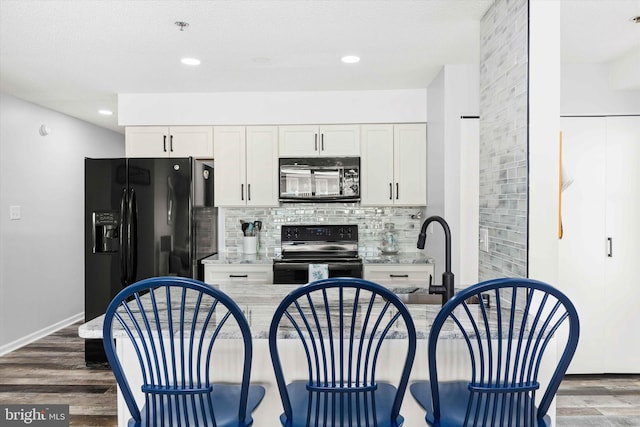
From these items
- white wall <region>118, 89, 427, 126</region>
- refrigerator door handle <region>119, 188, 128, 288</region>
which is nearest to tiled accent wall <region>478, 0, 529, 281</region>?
white wall <region>118, 89, 427, 126</region>

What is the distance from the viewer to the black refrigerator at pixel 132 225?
366cm

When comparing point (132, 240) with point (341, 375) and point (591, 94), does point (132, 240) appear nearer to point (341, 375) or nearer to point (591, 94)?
point (341, 375)

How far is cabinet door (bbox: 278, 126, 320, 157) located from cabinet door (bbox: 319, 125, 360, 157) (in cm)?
6

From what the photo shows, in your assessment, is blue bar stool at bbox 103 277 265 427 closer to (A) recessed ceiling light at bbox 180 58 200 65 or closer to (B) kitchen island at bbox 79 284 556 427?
(B) kitchen island at bbox 79 284 556 427

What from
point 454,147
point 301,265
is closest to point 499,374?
point 454,147

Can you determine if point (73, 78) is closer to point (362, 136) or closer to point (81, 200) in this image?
point (81, 200)

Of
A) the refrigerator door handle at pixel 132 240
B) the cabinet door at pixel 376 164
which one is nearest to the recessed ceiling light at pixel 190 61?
the refrigerator door handle at pixel 132 240

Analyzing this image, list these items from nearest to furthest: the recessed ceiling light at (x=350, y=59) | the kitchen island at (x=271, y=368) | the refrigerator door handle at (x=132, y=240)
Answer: the kitchen island at (x=271, y=368) < the recessed ceiling light at (x=350, y=59) < the refrigerator door handle at (x=132, y=240)

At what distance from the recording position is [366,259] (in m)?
4.04

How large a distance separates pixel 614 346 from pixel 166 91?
165 inches

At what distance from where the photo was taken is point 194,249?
12.4 ft

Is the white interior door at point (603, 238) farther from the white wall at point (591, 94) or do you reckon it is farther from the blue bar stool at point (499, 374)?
the blue bar stool at point (499, 374)

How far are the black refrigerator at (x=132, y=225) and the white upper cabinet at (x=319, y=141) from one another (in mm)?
929

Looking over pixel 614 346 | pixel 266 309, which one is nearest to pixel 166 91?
pixel 266 309
